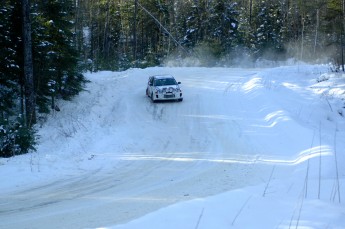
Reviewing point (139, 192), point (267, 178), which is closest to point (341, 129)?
point (267, 178)

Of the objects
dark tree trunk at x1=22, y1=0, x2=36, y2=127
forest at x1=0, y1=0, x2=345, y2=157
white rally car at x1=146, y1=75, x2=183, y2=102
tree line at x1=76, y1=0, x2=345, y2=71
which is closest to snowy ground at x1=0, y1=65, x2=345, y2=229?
white rally car at x1=146, y1=75, x2=183, y2=102

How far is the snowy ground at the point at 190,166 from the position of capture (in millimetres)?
6414

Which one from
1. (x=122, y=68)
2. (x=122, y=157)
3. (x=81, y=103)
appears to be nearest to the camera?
(x=122, y=157)

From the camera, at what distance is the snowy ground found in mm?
6414

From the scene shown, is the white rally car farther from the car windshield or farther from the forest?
the forest

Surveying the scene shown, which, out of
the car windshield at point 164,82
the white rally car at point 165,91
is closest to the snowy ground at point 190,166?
the white rally car at point 165,91

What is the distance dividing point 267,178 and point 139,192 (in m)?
3.13

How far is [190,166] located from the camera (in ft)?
36.5

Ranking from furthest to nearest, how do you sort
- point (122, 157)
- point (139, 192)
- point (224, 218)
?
point (122, 157) < point (139, 192) < point (224, 218)

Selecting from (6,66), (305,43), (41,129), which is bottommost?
(41,129)

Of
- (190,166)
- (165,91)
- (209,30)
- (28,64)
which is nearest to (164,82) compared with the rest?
(165,91)

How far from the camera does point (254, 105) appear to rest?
20.5m

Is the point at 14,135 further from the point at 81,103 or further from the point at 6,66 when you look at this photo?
the point at 81,103

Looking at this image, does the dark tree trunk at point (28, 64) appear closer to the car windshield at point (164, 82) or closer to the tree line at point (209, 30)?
the car windshield at point (164, 82)
